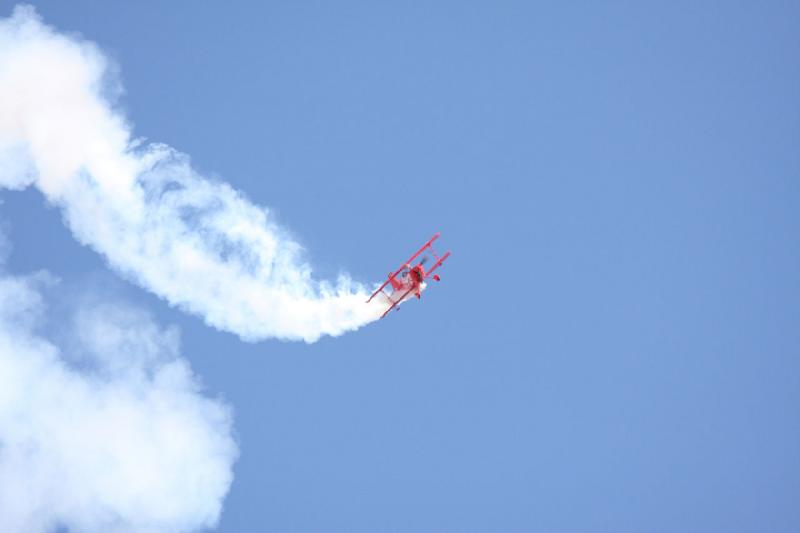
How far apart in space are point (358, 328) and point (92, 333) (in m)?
16.8

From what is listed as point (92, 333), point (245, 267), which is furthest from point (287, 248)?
point (92, 333)

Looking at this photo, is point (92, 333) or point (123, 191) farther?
point (92, 333)

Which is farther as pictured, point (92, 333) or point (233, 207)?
point (92, 333)

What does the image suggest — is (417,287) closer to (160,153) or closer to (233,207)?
(233,207)

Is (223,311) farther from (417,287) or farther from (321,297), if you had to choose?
(417,287)

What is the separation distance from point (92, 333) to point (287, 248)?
571 inches

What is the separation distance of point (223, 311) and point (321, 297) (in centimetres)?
591

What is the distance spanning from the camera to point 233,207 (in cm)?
7100

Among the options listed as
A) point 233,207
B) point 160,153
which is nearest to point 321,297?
point 233,207

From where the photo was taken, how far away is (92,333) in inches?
2995

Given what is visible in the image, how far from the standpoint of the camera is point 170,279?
71.2 meters

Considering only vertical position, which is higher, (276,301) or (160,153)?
(160,153)

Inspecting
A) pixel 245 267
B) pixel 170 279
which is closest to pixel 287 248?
pixel 245 267

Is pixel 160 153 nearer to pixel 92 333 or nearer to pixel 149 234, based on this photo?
pixel 149 234
